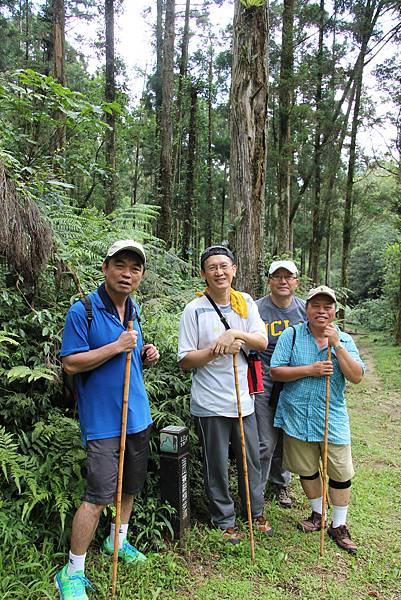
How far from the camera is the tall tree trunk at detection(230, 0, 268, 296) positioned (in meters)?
4.73

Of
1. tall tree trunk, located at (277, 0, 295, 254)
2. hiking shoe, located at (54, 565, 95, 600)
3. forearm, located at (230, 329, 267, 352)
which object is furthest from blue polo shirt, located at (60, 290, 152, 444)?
tall tree trunk, located at (277, 0, 295, 254)

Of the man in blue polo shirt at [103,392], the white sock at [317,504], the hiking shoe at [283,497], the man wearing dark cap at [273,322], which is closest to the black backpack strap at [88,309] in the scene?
the man in blue polo shirt at [103,392]

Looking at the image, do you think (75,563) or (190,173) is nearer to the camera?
(75,563)

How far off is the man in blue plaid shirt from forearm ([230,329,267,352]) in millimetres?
269

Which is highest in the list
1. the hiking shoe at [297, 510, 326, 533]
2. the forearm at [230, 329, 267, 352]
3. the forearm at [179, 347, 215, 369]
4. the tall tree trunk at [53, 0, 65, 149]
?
the tall tree trunk at [53, 0, 65, 149]

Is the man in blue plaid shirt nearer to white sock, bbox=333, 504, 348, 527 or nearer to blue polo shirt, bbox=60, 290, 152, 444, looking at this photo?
white sock, bbox=333, 504, 348, 527

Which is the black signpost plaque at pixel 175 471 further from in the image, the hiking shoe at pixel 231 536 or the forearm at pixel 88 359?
the forearm at pixel 88 359

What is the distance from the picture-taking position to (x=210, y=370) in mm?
3373

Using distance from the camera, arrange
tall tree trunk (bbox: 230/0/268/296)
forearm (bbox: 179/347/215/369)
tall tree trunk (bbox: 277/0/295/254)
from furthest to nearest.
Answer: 1. tall tree trunk (bbox: 277/0/295/254)
2. tall tree trunk (bbox: 230/0/268/296)
3. forearm (bbox: 179/347/215/369)

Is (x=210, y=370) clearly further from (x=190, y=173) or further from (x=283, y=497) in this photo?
(x=190, y=173)

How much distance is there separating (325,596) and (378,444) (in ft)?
12.6

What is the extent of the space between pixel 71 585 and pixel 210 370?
5.35 ft

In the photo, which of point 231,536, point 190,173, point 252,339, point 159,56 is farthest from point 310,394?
point 159,56

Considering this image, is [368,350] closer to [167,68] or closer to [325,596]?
[167,68]
